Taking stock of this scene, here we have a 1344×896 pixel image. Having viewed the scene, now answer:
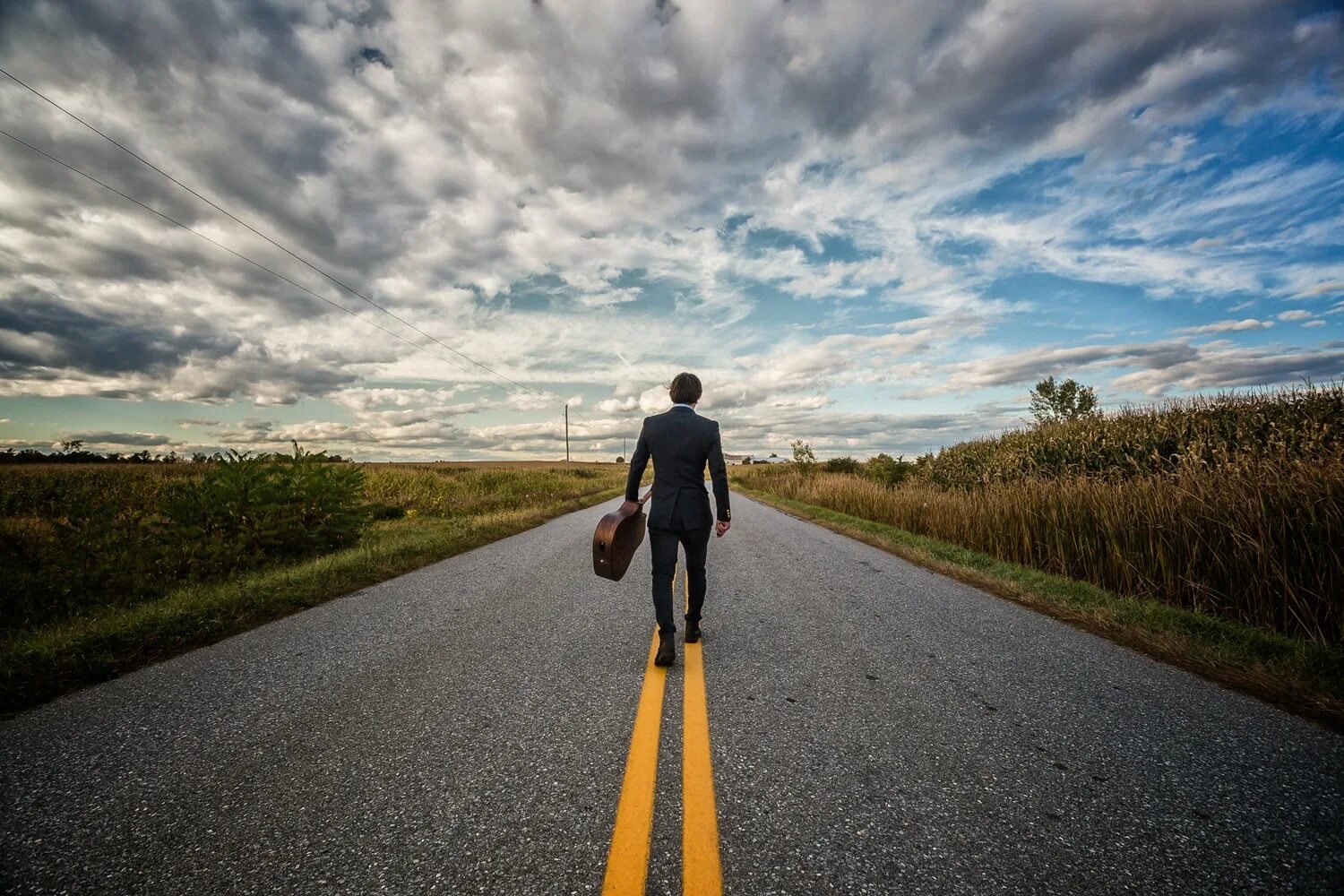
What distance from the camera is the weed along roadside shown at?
176 inches

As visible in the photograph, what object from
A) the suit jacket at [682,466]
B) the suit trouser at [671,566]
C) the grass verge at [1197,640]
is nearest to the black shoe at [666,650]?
the suit trouser at [671,566]

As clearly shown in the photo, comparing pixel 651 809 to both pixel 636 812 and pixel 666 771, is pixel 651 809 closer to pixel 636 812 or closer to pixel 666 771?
pixel 636 812

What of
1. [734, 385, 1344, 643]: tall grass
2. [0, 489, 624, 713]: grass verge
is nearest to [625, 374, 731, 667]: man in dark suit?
[0, 489, 624, 713]: grass verge

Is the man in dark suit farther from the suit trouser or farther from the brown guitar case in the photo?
the brown guitar case

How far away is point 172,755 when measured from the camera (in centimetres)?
283

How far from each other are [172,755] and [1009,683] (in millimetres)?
5151

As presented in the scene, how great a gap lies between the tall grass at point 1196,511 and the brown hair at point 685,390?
5.73 m

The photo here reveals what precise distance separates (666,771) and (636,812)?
344mm

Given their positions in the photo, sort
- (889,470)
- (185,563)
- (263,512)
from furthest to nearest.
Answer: (889,470)
(263,512)
(185,563)

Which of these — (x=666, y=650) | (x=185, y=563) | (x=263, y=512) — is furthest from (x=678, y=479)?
(x=263, y=512)

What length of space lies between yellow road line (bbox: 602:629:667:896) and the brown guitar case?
1229 mm

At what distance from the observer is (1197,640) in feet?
15.3

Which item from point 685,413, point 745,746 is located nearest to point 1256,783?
point 745,746

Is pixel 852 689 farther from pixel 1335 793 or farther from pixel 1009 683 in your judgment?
pixel 1335 793
